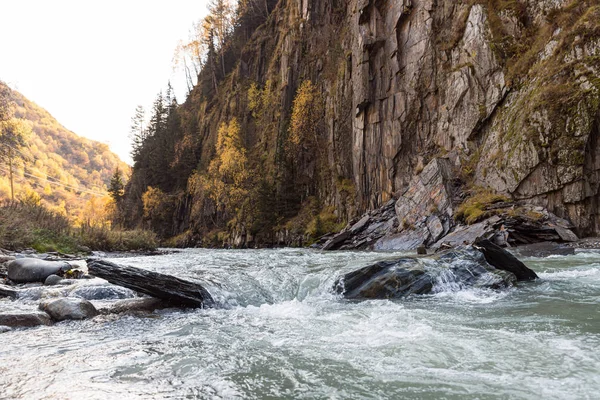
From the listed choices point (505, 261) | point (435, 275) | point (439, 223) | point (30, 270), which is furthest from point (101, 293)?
point (439, 223)

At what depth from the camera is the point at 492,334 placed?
17.3ft

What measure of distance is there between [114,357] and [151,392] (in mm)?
1431

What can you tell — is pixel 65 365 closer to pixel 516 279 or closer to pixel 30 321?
pixel 30 321

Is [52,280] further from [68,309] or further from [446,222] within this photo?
[446,222]

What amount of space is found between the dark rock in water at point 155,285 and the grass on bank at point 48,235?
34.7 feet

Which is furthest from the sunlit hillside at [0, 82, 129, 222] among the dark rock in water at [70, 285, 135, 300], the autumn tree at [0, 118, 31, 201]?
the dark rock in water at [70, 285, 135, 300]

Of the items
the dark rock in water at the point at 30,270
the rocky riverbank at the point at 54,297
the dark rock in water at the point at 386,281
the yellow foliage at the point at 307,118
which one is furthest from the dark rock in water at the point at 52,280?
the yellow foliage at the point at 307,118

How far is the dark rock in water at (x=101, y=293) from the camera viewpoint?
9023 mm

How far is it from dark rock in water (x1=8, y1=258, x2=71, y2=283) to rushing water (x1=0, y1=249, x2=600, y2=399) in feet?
8.62

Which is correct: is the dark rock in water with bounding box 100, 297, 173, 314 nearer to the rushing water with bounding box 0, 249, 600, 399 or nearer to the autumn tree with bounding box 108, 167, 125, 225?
the rushing water with bounding box 0, 249, 600, 399

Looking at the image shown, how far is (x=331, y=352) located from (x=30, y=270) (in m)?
9.82

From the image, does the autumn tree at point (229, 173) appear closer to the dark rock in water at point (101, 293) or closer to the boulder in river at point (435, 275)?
the dark rock in water at point (101, 293)

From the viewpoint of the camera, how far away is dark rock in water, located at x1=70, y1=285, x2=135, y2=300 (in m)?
9.02

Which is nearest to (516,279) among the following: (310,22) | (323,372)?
(323,372)
